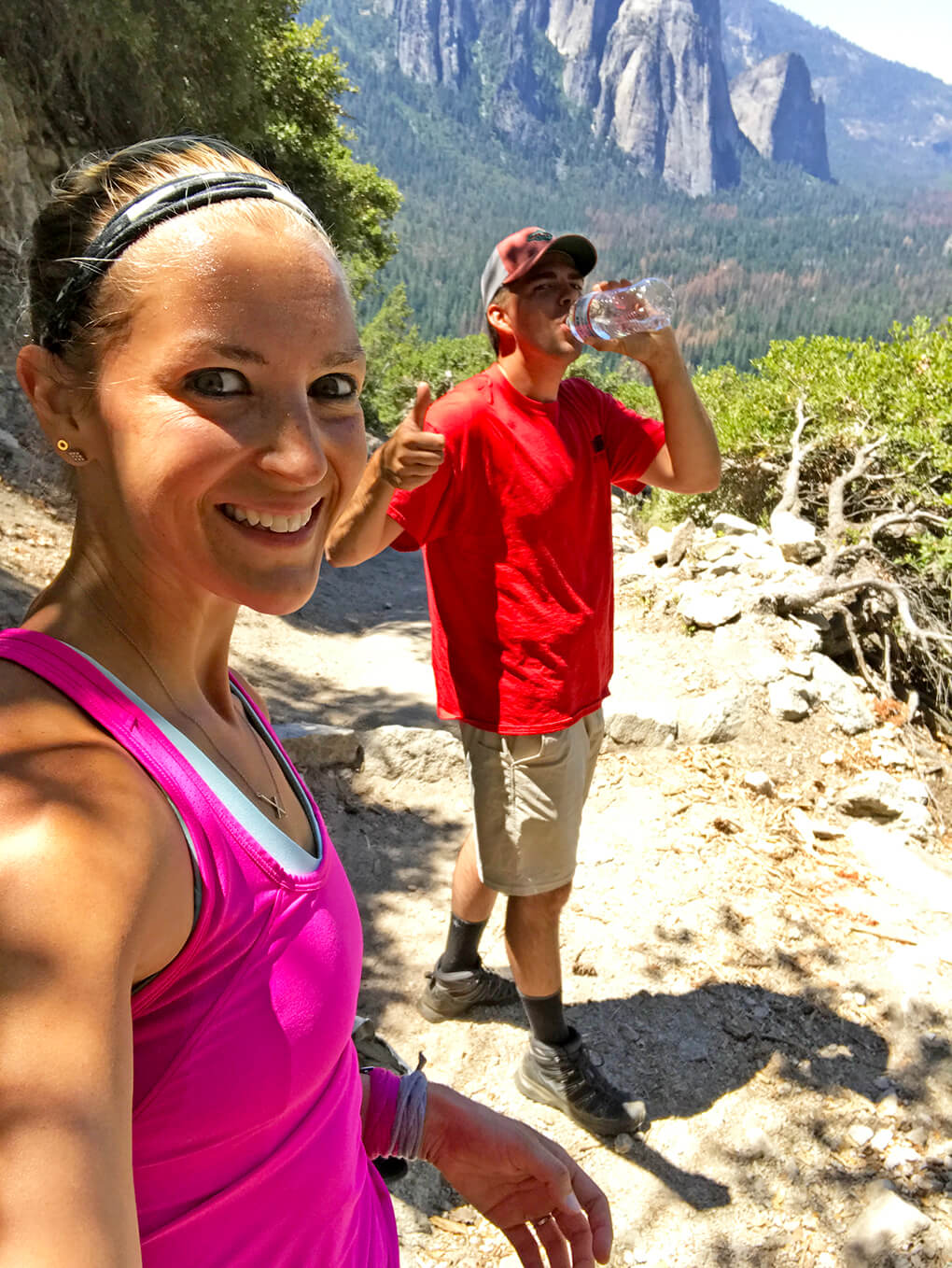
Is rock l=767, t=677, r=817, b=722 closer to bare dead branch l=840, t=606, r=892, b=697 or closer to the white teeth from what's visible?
bare dead branch l=840, t=606, r=892, b=697

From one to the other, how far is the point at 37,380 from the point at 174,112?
37.6 ft

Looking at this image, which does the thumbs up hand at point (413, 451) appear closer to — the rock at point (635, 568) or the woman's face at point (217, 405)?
the woman's face at point (217, 405)

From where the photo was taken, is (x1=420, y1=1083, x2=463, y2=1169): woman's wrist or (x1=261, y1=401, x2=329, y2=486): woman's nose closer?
(x1=261, y1=401, x2=329, y2=486): woman's nose

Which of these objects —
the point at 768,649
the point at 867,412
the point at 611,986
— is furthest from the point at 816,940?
the point at 867,412

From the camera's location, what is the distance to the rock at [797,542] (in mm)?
7984

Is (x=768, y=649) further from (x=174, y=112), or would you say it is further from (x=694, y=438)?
(x=174, y=112)

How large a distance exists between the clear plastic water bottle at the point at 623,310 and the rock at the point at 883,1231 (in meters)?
2.60

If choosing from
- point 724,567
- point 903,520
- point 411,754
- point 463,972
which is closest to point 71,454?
point 463,972

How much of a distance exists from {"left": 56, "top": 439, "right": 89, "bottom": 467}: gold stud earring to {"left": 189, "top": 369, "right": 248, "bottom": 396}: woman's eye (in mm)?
164

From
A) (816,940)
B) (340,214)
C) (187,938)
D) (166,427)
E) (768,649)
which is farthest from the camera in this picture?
(340,214)

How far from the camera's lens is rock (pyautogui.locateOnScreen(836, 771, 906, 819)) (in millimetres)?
5004

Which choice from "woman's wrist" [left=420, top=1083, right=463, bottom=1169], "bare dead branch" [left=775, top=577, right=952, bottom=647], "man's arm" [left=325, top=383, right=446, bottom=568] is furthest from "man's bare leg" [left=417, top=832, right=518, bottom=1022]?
"bare dead branch" [left=775, top=577, right=952, bottom=647]

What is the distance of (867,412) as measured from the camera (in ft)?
29.7

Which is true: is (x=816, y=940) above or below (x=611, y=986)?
above
